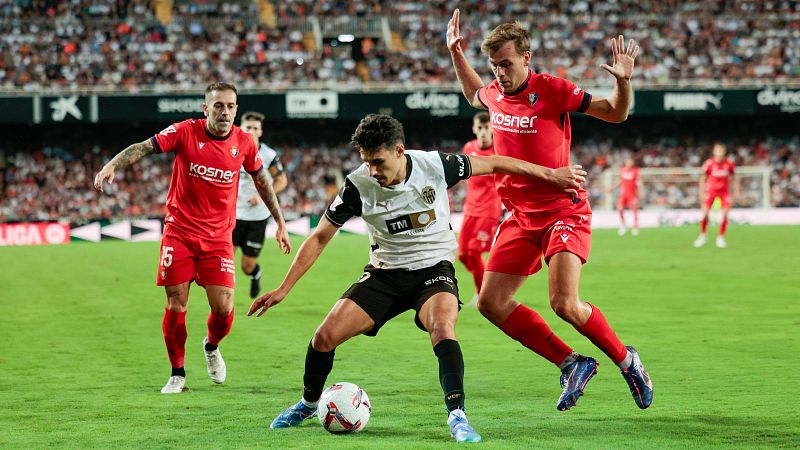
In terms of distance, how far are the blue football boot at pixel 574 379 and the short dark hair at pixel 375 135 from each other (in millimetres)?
1961

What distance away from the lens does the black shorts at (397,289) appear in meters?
6.03

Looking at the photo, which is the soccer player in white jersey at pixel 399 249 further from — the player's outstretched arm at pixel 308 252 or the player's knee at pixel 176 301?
the player's knee at pixel 176 301

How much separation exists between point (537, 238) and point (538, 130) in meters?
0.70

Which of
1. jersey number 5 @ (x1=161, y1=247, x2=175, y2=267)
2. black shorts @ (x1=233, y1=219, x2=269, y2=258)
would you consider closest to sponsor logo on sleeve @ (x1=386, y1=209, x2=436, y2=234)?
jersey number 5 @ (x1=161, y1=247, x2=175, y2=267)

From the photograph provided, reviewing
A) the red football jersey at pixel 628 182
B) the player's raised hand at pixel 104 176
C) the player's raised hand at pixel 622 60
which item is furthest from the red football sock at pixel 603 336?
the red football jersey at pixel 628 182

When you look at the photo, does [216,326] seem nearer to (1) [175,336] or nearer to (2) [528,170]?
(1) [175,336]

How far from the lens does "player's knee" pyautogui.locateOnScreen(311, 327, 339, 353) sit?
5.93 metres

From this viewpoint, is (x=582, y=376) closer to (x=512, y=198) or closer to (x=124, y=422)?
(x=512, y=198)

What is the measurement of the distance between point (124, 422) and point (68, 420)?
1.30ft

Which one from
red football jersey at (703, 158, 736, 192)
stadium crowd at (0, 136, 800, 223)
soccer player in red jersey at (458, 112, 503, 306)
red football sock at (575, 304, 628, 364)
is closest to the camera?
red football sock at (575, 304, 628, 364)

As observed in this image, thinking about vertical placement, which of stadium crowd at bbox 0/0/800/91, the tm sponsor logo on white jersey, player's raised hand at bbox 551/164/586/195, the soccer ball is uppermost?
stadium crowd at bbox 0/0/800/91

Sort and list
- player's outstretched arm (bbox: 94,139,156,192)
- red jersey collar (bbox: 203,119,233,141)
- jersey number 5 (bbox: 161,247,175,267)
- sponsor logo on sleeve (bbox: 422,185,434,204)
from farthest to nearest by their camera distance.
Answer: red jersey collar (bbox: 203,119,233,141) → jersey number 5 (bbox: 161,247,175,267) → player's outstretched arm (bbox: 94,139,156,192) → sponsor logo on sleeve (bbox: 422,185,434,204)

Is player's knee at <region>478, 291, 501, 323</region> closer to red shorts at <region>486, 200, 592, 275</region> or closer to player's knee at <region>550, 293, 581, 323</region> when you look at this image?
red shorts at <region>486, 200, 592, 275</region>

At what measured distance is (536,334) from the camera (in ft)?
22.1
